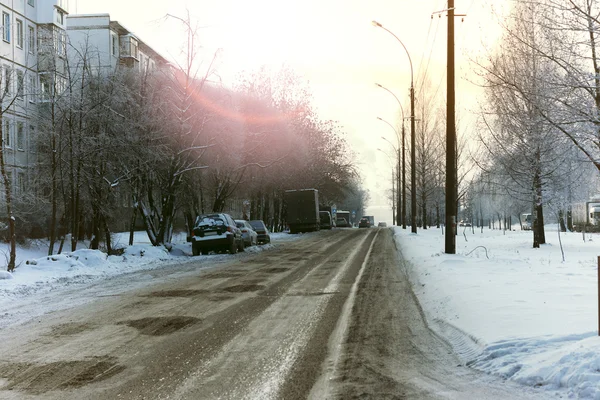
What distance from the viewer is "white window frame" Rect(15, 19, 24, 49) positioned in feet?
105

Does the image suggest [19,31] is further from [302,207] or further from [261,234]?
[302,207]

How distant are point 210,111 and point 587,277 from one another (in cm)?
1874

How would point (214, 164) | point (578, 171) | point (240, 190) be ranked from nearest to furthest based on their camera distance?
point (578, 171), point (214, 164), point (240, 190)

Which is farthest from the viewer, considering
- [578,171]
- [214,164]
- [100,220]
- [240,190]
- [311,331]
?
[240,190]

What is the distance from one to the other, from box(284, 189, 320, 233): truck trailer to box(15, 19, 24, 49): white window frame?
2454 centimetres

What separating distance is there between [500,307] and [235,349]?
4.04 meters

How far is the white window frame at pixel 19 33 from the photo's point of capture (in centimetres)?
3200

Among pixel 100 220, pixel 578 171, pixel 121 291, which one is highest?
pixel 578 171

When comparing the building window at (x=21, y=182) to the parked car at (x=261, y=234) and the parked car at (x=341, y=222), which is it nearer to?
the parked car at (x=261, y=234)

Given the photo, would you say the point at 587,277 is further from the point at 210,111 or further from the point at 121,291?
the point at 210,111

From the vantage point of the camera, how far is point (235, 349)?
6.24m

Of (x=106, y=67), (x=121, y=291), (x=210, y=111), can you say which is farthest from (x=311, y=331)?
(x=210, y=111)

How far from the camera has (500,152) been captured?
26328 mm

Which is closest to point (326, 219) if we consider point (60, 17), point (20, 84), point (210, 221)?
point (60, 17)
